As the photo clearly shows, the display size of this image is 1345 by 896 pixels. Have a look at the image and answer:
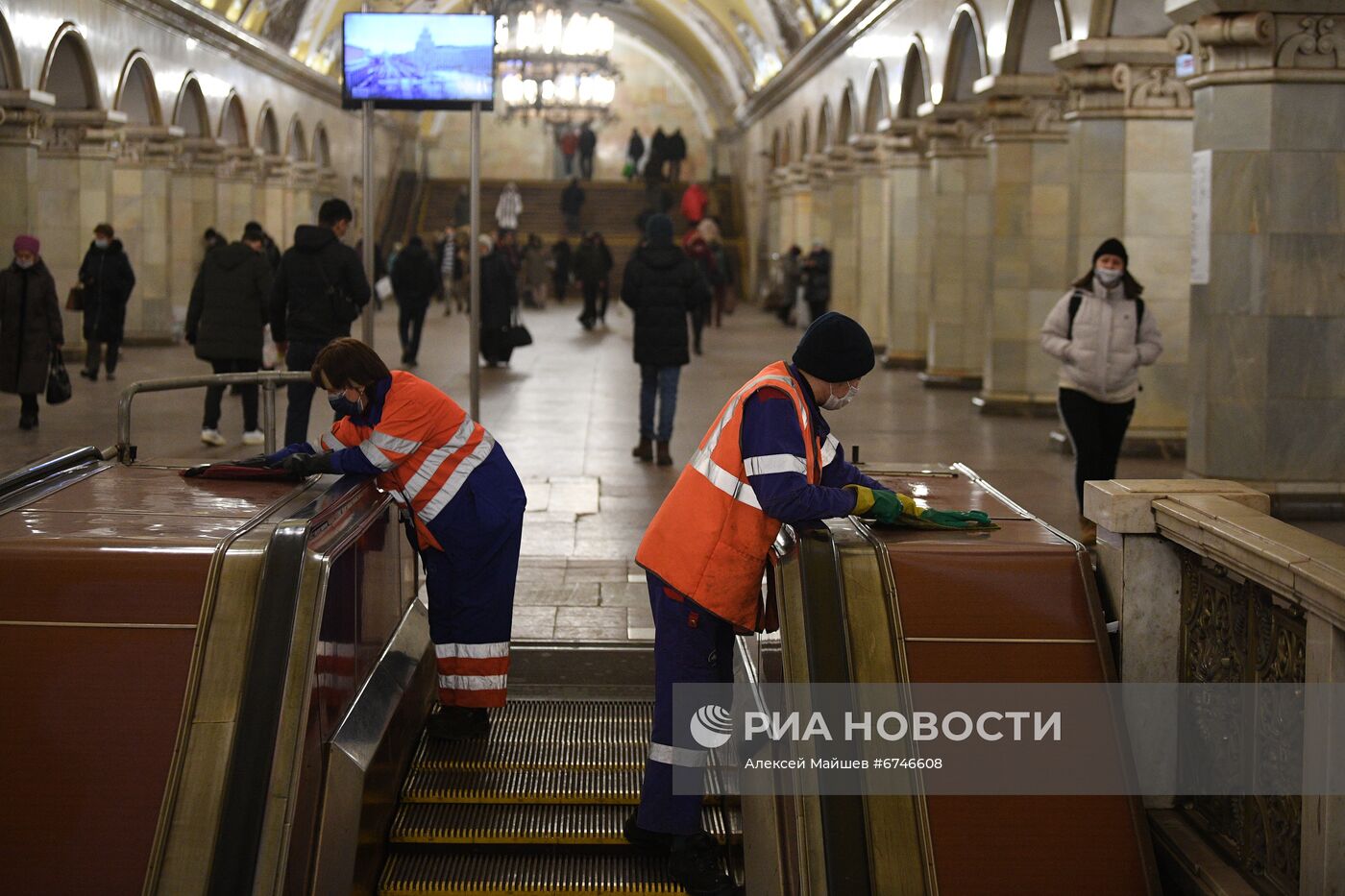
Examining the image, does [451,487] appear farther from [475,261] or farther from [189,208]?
[189,208]

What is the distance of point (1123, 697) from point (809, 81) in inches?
964

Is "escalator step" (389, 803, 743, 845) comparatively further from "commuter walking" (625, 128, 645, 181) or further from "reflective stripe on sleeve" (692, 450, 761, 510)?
"commuter walking" (625, 128, 645, 181)

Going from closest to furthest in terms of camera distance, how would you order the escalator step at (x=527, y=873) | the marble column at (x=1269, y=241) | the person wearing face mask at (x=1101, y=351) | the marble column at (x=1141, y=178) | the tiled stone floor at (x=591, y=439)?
the escalator step at (x=527, y=873)
the tiled stone floor at (x=591, y=439)
the person wearing face mask at (x=1101, y=351)
the marble column at (x=1269, y=241)
the marble column at (x=1141, y=178)

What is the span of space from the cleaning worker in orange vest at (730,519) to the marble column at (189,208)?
19.4 m

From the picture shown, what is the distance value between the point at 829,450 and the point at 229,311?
7.61 m

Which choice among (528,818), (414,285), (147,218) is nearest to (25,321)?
(414,285)

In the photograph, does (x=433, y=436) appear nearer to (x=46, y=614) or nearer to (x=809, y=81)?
(x=46, y=614)

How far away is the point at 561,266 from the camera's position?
34.5 meters

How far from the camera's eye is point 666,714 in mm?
4508

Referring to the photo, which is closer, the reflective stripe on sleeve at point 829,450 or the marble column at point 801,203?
the reflective stripe on sleeve at point 829,450

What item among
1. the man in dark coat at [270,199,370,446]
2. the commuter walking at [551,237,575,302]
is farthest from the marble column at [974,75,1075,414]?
the commuter walking at [551,237,575,302]

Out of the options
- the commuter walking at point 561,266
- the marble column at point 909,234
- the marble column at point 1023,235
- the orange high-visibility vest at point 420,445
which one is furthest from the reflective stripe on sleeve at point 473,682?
the commuter walking at point 561,266

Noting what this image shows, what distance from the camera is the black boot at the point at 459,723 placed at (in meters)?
5.59

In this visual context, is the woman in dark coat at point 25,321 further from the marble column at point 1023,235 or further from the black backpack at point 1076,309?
the marble column at point 1023,235
